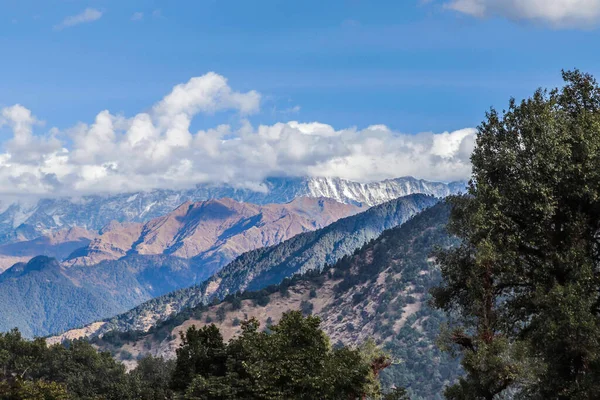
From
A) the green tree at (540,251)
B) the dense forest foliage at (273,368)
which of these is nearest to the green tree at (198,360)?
the dense forest foliage at (273,368)

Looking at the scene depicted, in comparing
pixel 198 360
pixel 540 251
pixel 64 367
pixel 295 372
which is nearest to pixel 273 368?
pixel 295 372

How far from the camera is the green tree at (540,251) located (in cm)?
3612

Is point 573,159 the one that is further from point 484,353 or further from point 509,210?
point 484,353

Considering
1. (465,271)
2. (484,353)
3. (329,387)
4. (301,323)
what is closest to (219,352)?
(301,323)

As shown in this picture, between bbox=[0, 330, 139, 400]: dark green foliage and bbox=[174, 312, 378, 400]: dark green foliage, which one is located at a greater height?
bbox=[174, 312, 378, 400]: dark green foliage

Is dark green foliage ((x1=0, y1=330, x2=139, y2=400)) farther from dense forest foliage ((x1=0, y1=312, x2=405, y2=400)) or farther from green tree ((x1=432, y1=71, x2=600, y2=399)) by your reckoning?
green tree ((x1=432, y1=71, x2=600, y2=399))

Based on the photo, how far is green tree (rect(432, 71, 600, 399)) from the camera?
1422 inches

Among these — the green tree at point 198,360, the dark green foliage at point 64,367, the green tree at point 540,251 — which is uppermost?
the green tree at point 540,251

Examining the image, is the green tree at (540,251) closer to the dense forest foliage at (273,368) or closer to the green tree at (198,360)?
the dense forest foliage at (273,368)

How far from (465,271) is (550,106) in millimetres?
13800

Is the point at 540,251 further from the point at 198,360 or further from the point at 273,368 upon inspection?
the point at 198,360

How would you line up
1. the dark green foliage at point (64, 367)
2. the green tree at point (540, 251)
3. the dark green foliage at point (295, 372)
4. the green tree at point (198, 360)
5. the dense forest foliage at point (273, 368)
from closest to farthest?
the green tree at point (540, 251) → the dark green foliage at point (295, 372) → the dense forest foliage at point (273, 368) → the green tree at point (198, 360) → the dark green foliage at point (64, 367)

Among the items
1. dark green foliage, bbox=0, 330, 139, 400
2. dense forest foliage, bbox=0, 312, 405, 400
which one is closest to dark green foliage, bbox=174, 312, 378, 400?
dense forest foliage, bbox=0, 312, 405, 400

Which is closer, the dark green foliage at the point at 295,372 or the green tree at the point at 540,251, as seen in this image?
the green tree at the point at 540,251
